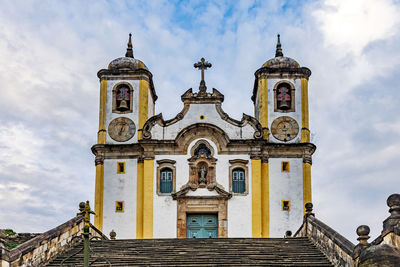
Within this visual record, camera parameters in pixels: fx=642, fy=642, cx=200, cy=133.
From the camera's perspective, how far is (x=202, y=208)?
29438 millimetres

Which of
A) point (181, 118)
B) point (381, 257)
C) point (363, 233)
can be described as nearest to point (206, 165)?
point (181, 118)

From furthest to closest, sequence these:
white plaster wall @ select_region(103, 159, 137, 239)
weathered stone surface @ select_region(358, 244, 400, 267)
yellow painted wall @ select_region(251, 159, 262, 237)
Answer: white plaster wall @ select_region(103, 159, 137, 239), yellow painted wall @ select_region(251, 159, 262, 237), weathered stone surface @ select_region(358, 244, 400, 267)

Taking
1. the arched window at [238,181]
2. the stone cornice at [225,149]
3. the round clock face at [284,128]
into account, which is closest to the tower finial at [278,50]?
the round clock face at [284,128]

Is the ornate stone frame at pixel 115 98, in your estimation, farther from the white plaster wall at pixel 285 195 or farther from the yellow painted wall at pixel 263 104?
the white plaster wall at pixel 285 195

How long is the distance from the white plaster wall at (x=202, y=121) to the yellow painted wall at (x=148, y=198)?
158 cm

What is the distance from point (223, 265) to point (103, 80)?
17601 millimetres

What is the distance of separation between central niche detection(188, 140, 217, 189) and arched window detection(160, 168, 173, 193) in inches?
38.1

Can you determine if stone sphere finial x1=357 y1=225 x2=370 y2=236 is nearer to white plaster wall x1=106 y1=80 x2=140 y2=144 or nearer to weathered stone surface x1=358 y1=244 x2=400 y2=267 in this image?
weathered stone surface x1=358 y1=244 x2=400 y2=267

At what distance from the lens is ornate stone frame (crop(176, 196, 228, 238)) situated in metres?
29.1

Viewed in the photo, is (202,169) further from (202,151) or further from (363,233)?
(363,233)

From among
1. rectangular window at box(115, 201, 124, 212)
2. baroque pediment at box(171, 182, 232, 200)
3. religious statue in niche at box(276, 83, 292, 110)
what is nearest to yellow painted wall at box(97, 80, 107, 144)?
rectangular window at box(115, 201, 124, 212)

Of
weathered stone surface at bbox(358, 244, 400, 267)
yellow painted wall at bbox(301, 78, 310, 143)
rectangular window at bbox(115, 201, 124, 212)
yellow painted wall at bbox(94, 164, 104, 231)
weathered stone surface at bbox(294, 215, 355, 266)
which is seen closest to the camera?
weathered stone surface at bbox(358, 244, 400, 267)

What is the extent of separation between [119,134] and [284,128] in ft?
27.0

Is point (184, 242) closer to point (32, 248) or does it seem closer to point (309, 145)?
point (32, 248)
